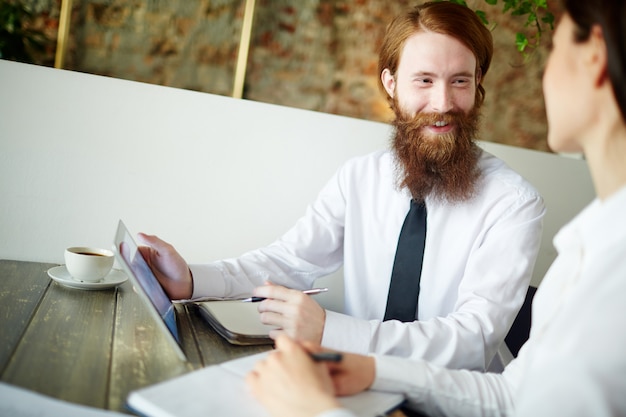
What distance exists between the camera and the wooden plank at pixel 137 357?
927mm

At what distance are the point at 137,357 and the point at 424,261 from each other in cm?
90

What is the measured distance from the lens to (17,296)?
136 centimetres

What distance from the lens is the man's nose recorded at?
1.72 metres

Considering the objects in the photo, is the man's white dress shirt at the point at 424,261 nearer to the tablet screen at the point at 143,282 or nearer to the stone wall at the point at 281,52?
→ the tablet screen at the point at 143,282

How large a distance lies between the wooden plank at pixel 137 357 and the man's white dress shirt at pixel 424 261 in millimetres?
246

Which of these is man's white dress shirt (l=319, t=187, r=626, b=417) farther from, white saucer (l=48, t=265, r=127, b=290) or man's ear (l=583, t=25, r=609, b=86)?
white saucer (l=48, t=265, r=127, b=290)

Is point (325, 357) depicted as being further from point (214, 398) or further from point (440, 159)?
point (440, 159)

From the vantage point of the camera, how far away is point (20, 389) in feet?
2.81

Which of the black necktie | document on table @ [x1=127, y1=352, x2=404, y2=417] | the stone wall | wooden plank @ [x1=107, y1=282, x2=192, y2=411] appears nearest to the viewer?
document on table @ [x1=127, y1=352, x2=404, y2=417]

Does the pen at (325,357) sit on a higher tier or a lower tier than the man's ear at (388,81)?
lower

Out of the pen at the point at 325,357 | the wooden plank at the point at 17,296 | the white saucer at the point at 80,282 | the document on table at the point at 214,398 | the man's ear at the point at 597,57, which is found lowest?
the wooden plank at the point at 17,296

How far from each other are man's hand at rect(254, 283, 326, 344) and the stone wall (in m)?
1.37

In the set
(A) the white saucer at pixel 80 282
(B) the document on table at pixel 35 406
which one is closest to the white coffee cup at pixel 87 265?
(A) the white saucer at pixel 80 282

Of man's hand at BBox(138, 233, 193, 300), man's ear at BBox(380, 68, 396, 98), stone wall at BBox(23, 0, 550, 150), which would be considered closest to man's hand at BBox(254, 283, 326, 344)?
man's hand at BBox(138, 233, 193, 300)
